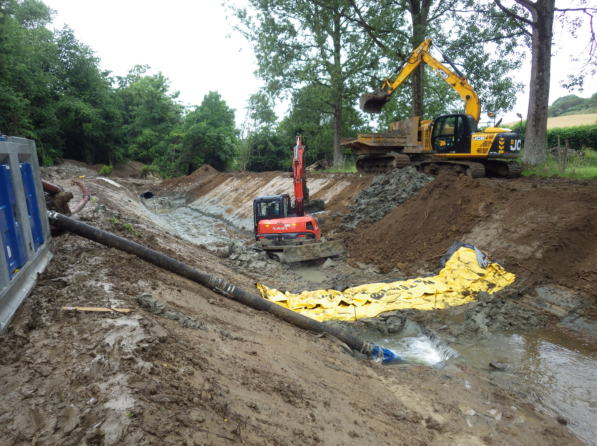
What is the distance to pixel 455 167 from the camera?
13852mm

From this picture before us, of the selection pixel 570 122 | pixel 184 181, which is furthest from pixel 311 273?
pixel 570 122

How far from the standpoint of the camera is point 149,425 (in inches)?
85.7

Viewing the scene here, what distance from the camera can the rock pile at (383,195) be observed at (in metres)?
13.4

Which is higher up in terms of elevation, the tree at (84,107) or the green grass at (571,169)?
the tree at (84,107)

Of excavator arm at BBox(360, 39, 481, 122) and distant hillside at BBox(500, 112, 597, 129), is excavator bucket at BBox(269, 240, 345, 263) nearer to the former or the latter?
excavator arm at BBox(360, 39, 481, 122)

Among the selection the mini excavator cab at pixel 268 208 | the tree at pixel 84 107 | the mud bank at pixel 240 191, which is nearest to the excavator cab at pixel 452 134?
the mud bank at pixel 240 191

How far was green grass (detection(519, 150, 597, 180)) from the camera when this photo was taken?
12484 mm

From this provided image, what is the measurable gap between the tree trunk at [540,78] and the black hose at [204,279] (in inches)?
489

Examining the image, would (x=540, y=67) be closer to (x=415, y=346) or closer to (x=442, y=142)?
(x=442, y=142)

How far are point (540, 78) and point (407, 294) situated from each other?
11.1 metres

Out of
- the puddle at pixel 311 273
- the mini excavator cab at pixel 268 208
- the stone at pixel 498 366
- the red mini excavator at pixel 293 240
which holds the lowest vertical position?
the puddle at pixel 311 273

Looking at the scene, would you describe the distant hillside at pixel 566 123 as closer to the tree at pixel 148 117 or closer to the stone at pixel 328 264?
the stone at pixel 328 264

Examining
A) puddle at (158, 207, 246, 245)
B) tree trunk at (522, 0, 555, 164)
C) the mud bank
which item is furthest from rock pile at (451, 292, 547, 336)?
puddle at (158, 207, 246, 245)

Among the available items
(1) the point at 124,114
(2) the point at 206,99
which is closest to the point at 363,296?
(2) the point at 206,99
